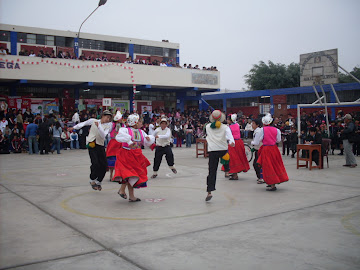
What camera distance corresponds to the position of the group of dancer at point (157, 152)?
7230 millimetres

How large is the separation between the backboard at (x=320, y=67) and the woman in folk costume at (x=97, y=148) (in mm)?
13798

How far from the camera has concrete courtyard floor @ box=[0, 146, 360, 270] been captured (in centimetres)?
414

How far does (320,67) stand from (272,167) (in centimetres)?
1243

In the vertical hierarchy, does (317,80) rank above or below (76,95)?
below

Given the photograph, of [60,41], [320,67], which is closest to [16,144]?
[60,41]

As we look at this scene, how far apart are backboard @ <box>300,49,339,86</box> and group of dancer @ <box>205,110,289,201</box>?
10.3 metres

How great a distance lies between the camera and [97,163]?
852 cm

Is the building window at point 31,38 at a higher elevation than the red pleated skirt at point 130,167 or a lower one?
higher

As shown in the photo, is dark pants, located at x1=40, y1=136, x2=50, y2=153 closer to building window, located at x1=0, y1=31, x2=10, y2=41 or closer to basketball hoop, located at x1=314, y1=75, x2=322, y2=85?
building window, located at x1=0, y1=31, x2=10, y2=41

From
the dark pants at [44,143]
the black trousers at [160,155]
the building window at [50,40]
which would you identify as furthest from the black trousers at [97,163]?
the building window at [50,40]

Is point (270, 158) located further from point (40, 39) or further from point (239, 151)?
point (40, 39)

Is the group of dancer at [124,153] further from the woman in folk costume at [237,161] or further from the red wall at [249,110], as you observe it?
the red wall at [249,110]

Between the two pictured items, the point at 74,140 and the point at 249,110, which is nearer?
the point at 74,140

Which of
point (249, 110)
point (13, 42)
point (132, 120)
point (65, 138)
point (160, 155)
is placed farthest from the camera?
point (249, 110)
